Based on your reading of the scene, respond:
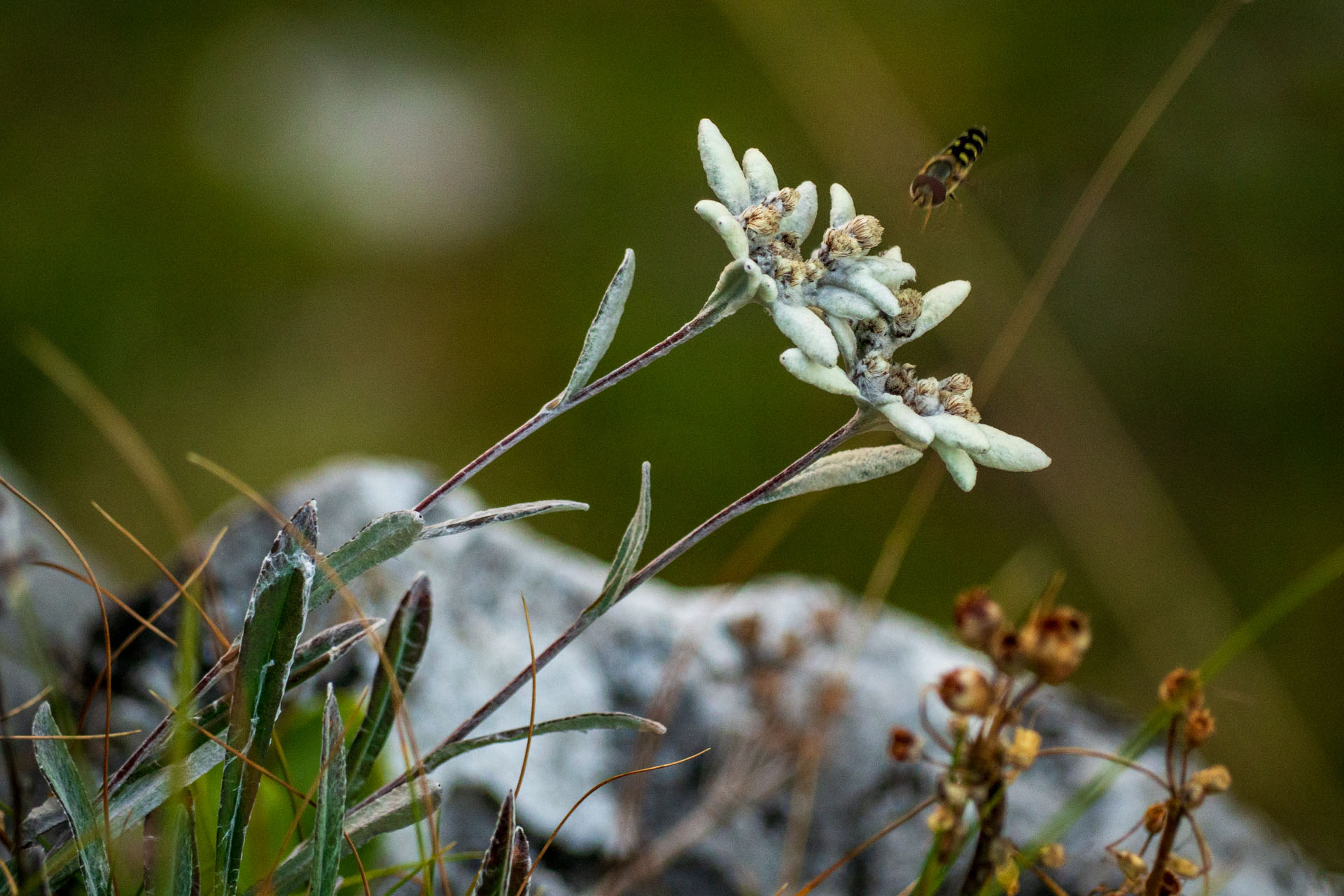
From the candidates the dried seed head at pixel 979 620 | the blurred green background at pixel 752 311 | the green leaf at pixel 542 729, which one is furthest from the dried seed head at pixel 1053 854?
the blurred green background at pixel 752 311

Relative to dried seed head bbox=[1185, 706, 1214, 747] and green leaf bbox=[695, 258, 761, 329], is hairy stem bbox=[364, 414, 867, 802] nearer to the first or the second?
green leaf bbox=[695, 258, 761, 329]

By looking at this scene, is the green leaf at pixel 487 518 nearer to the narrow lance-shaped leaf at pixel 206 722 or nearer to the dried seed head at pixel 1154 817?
the narrow lance-shaped leaf at pixel 206 722

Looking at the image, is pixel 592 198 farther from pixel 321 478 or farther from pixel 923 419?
pixel 923 419

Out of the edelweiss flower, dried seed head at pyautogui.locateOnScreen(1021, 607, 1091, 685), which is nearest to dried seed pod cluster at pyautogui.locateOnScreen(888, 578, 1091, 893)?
dried seed head at pyautogui.locateOnScreen(1021, 607, 1091, 685)

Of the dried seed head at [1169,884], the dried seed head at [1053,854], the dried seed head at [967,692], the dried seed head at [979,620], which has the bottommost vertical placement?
the dried seed head at [1169,884]

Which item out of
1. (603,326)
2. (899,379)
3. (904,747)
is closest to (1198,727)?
(904,747)

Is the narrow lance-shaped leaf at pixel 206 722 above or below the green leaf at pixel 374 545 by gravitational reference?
below

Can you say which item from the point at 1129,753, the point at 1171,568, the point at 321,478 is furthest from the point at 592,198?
the point at 1129,753
